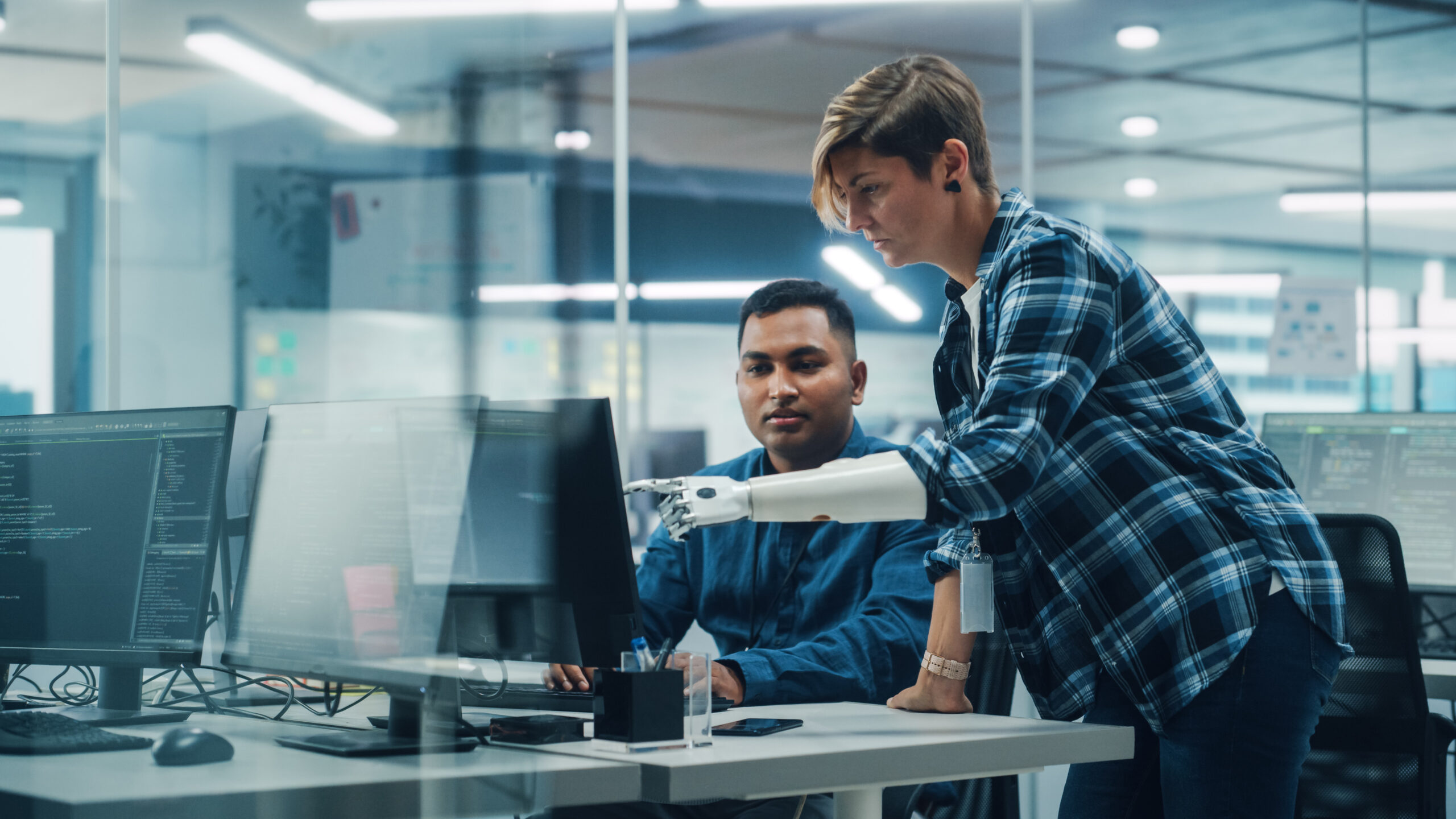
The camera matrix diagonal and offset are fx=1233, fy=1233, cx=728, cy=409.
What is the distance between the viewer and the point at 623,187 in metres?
3.03

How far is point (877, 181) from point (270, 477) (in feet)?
2.51

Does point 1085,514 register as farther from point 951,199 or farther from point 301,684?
point 301,684

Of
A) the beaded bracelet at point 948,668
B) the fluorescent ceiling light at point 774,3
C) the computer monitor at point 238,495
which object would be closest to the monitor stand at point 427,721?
the computer monitor at point 238,495

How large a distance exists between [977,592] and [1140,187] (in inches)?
99.0

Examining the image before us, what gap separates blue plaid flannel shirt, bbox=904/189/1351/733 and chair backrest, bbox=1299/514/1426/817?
68cm

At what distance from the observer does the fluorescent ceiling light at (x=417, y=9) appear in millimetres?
1544

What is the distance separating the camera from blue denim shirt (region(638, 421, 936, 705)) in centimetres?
174

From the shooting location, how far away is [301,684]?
1403mm

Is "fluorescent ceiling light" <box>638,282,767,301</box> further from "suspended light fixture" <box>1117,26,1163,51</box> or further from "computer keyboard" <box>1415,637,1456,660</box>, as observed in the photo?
"computer keyboard" <box>1415,637,1456,660</box>

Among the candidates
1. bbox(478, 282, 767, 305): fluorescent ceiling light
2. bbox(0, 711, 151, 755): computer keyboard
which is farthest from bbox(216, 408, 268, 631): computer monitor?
bbox(478, 282, 767, 305): fluorescent ceiling light

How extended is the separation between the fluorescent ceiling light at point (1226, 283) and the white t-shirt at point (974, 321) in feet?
7.60

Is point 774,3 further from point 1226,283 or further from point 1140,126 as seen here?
point 1226,283

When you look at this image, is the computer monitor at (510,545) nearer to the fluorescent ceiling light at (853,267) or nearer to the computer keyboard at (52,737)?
the computer keyboard at (52,737)

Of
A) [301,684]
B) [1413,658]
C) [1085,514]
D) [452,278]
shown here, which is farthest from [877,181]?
[1413,658]
